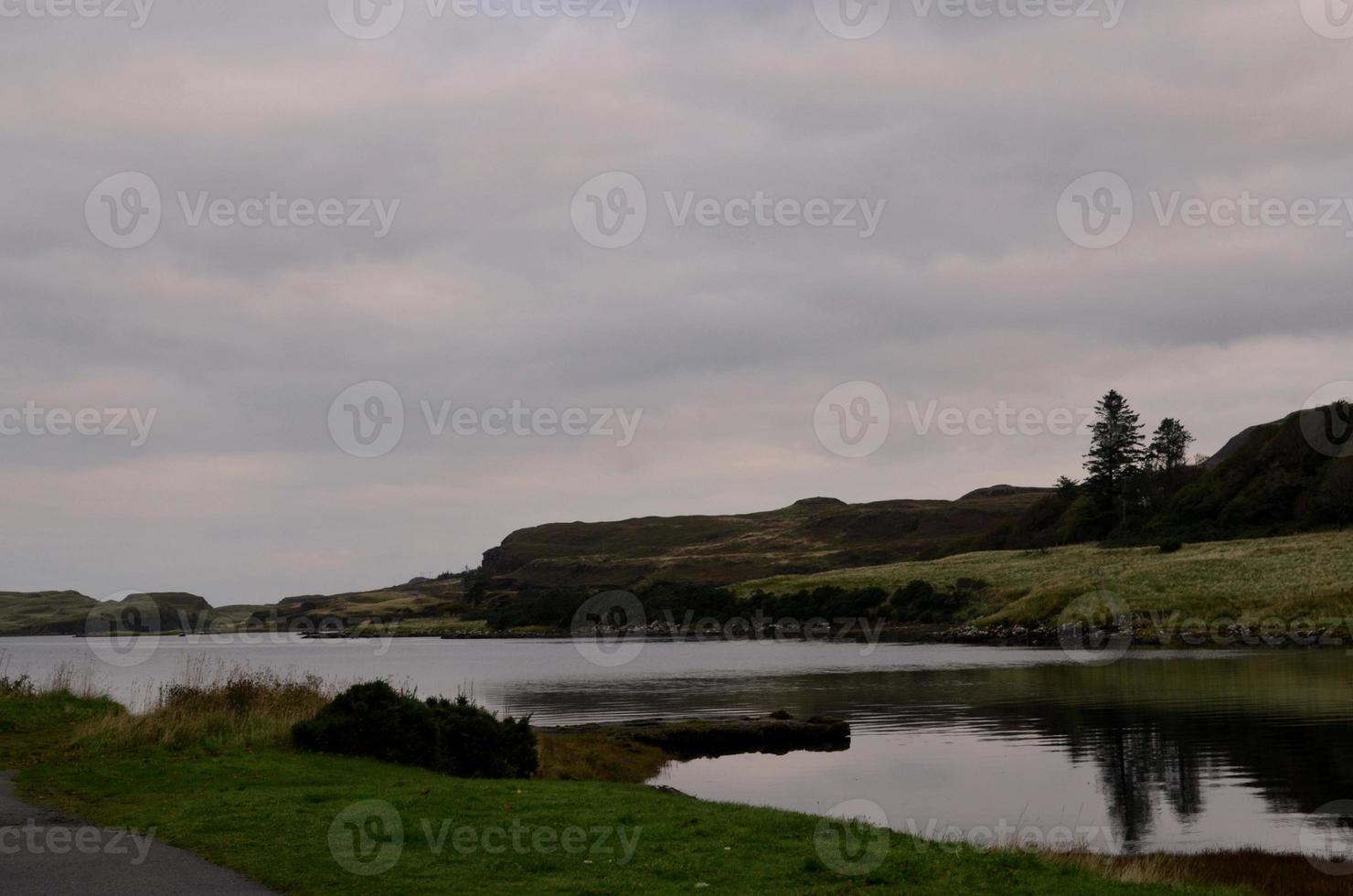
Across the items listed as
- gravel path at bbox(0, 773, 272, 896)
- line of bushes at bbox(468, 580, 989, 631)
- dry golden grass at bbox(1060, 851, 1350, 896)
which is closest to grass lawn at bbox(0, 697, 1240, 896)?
gravel path at bbox(0, 773, 272, 896)

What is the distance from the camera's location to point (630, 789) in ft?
75.5

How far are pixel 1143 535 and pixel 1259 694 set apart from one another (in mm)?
92800

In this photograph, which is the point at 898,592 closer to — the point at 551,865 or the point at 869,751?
the point at 869,751

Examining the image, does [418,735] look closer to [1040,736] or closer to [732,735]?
[732,735]

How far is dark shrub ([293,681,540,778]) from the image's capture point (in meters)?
24.4

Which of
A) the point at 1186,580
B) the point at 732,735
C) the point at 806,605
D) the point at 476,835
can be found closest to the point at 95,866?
the point at 476,835

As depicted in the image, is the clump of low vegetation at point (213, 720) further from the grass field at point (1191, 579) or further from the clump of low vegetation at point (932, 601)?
the clump of low vegetation at point (932, 601)

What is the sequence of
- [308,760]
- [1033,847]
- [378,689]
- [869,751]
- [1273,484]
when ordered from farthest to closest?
[1273,484] < [869,751] < [378,689] < [308,760] < [1033,847]

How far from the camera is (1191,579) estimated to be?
95.4m

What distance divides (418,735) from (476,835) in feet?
31.4

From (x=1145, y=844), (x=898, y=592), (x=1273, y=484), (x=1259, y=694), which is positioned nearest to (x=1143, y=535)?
(x=1273, y=484)

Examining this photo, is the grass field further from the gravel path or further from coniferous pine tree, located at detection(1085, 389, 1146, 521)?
the gravel path

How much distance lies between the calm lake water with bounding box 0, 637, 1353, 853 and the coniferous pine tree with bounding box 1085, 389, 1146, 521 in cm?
8648

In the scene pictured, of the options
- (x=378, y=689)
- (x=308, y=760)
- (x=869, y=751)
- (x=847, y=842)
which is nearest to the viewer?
(x=847, y=842)
